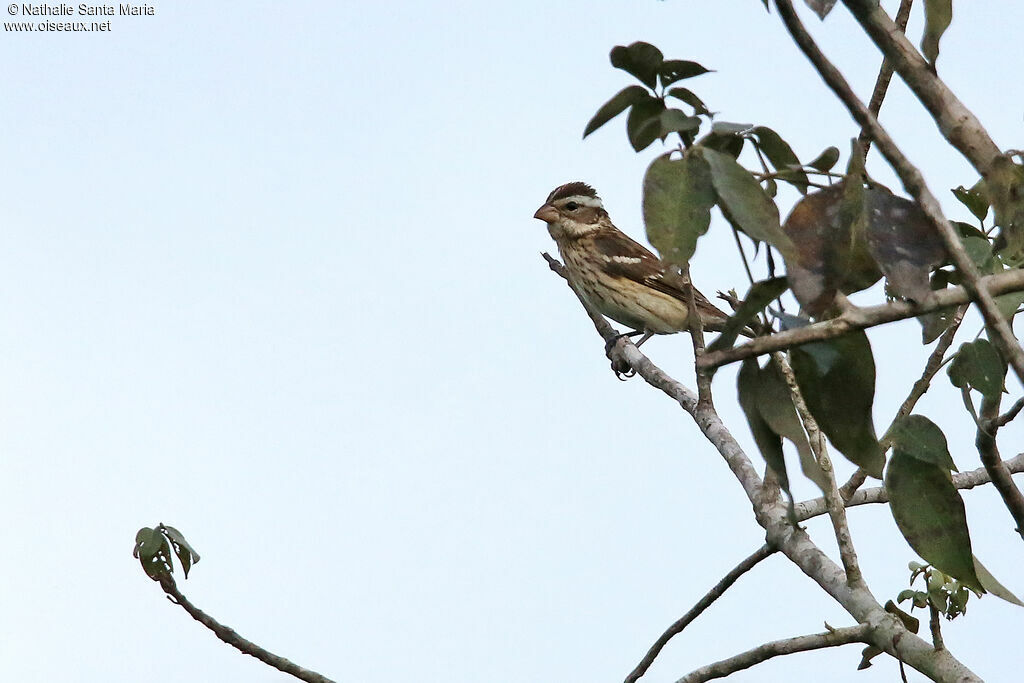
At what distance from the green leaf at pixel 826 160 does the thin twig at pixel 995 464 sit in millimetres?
670

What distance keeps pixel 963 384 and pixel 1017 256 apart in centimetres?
45

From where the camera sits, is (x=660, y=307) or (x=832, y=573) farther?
(x=660, y=307)

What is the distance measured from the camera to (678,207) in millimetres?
1902

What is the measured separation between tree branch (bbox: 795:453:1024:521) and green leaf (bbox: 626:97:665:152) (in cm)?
210

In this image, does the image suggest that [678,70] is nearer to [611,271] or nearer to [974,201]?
[974,201]

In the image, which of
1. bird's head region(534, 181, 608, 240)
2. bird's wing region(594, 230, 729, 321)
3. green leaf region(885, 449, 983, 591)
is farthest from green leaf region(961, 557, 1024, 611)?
bird's head region(534, 181, 608, 240)

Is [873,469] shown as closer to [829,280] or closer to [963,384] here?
[829,280]

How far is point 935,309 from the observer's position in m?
1.63

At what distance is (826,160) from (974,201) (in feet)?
5.53

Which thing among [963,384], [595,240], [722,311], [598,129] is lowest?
[963,384]

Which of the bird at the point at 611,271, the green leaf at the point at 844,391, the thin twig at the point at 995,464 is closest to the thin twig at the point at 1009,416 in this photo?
the thin twig at the point at 995,464

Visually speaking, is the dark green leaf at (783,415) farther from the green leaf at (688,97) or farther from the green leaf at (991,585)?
the green leaf at (991,585)

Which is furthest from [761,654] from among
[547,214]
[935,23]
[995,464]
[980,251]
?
[547,214]

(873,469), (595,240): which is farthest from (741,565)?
(595,240)
